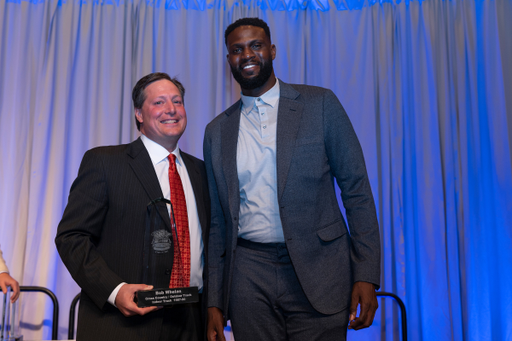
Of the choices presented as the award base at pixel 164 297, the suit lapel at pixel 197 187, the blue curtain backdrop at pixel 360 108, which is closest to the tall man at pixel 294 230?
the suit lapel at pixel 197 187

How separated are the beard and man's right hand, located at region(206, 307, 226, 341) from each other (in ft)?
3.26

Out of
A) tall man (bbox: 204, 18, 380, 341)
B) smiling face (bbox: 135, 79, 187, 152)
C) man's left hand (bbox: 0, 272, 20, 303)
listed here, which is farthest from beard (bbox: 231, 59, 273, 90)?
man's left hand (bbox: 0, 272, 20, 303)

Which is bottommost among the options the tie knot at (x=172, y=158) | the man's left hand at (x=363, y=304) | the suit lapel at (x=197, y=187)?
the man's left hand at (x=363, y=304)

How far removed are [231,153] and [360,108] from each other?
1971mm

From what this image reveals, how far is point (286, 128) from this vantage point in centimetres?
172

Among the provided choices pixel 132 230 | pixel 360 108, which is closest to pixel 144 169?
pixel 132 230

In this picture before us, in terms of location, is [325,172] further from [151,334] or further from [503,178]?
[503,178]

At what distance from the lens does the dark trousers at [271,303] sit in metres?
1.61

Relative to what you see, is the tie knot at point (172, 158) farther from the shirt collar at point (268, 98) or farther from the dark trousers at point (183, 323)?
the dark trousers at point (183, 323)

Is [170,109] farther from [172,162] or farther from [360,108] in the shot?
[360,108]

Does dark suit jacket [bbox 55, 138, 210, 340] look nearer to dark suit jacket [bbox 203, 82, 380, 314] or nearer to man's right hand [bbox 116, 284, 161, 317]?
man's right hand [bbox 116, 284, 161, 317]

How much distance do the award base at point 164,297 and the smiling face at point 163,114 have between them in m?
0.81

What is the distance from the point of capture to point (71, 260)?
155 cm

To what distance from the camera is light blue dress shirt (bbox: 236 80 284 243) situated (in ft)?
5.50
